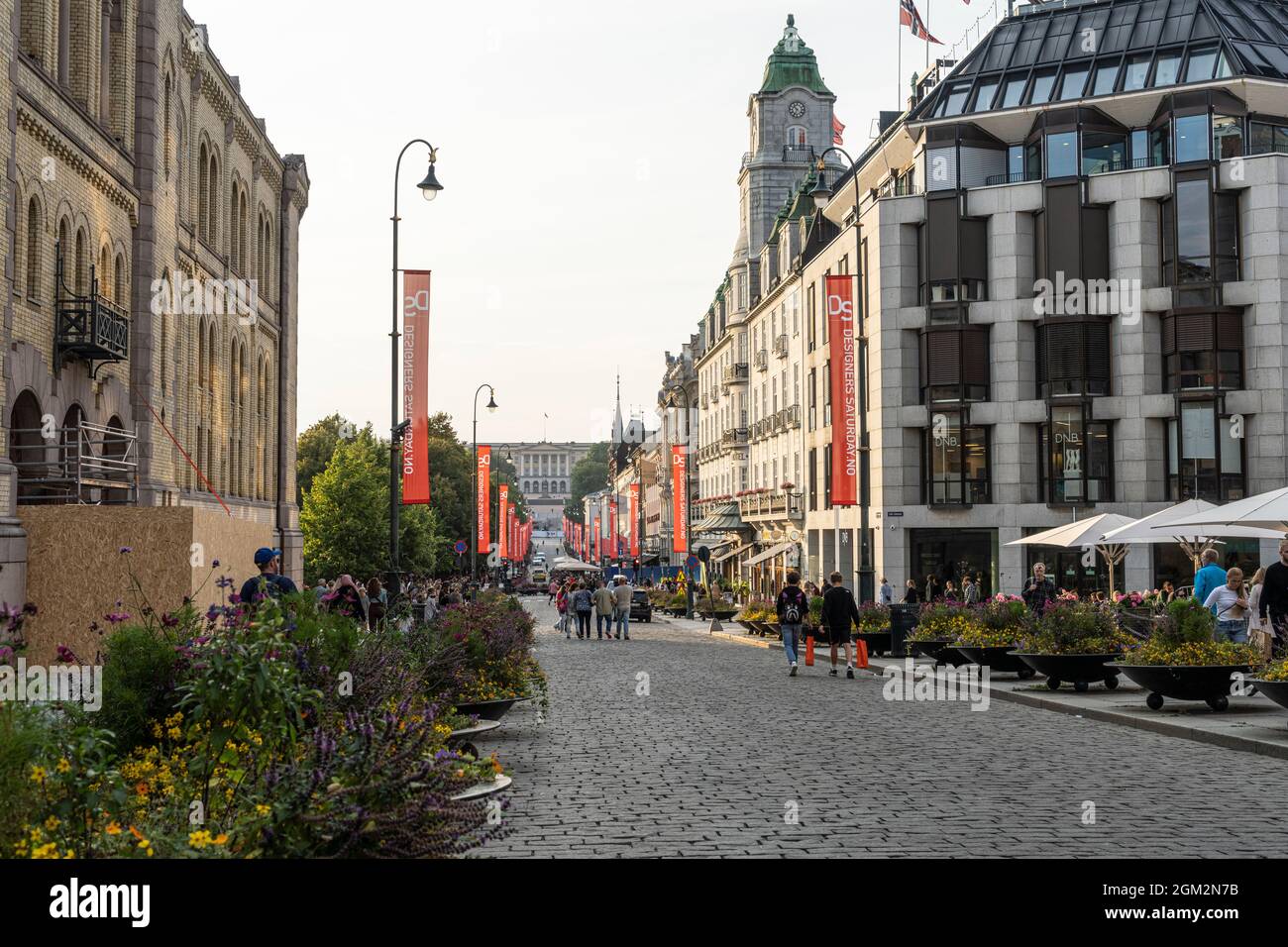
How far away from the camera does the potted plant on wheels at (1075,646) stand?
1877 centimetres

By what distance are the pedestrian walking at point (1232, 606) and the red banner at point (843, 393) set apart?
67.6 feet

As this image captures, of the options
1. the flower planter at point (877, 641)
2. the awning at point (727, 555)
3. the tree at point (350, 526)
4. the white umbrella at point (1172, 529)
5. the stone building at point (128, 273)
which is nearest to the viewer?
the stone building at point (128, 273)

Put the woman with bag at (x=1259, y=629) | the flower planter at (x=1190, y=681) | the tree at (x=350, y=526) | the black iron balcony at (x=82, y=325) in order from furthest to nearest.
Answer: the tree at (x=350, y=526), the black iron balcony at (x=82, y=325), the flower planter at (x=1190, y=681), the woman with bag at (x=1259, y=629)

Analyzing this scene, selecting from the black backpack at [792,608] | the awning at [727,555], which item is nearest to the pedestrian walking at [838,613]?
the black backpack at [792,608]

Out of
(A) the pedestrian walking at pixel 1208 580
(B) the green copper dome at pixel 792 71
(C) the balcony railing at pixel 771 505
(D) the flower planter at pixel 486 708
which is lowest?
(D) the flower planter at pixel 486 708

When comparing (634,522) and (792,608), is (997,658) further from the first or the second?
(634,522)

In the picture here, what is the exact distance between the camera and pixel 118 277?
27.6m

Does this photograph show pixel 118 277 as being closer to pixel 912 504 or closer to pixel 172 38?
pixel 172 38

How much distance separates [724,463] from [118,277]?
56966 millimetres

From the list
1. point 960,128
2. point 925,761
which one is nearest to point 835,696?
point 925,761

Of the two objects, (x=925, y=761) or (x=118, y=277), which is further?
(x=118, y=277)

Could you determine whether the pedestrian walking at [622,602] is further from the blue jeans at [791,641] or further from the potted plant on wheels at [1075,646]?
the potted plant on wheels at [1075,646]

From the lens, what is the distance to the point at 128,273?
2809cm

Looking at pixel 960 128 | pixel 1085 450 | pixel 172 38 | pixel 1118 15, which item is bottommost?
pixel 1085 450
